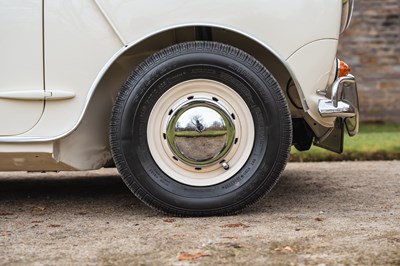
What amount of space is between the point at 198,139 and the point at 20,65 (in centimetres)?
93

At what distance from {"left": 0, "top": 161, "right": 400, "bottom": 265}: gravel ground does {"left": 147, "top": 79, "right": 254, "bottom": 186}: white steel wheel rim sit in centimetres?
22

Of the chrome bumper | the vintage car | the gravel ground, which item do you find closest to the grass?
the gravel ground

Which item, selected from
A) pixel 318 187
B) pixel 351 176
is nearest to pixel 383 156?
pixel 351 176

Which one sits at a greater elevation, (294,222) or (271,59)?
(271,59)

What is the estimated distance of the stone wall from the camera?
33.6 ft

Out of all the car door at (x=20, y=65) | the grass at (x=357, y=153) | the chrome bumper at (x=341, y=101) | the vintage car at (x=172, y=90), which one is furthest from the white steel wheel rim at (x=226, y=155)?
the grass at (x=357, y=153)


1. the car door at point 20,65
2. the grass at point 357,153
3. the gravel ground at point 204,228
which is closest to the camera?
the gravel ground at point 204,228

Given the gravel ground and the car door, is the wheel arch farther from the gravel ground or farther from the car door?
the gravel ground

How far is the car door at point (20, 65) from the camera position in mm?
3674

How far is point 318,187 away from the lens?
486 centimetres

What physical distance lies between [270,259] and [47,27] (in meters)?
1.62

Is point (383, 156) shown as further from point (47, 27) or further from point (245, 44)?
point (47, 27)

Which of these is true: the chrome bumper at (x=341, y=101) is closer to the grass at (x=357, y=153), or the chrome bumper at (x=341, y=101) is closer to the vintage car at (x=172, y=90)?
the vintage car at (x=172, y=90)

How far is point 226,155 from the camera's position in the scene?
372 cm
